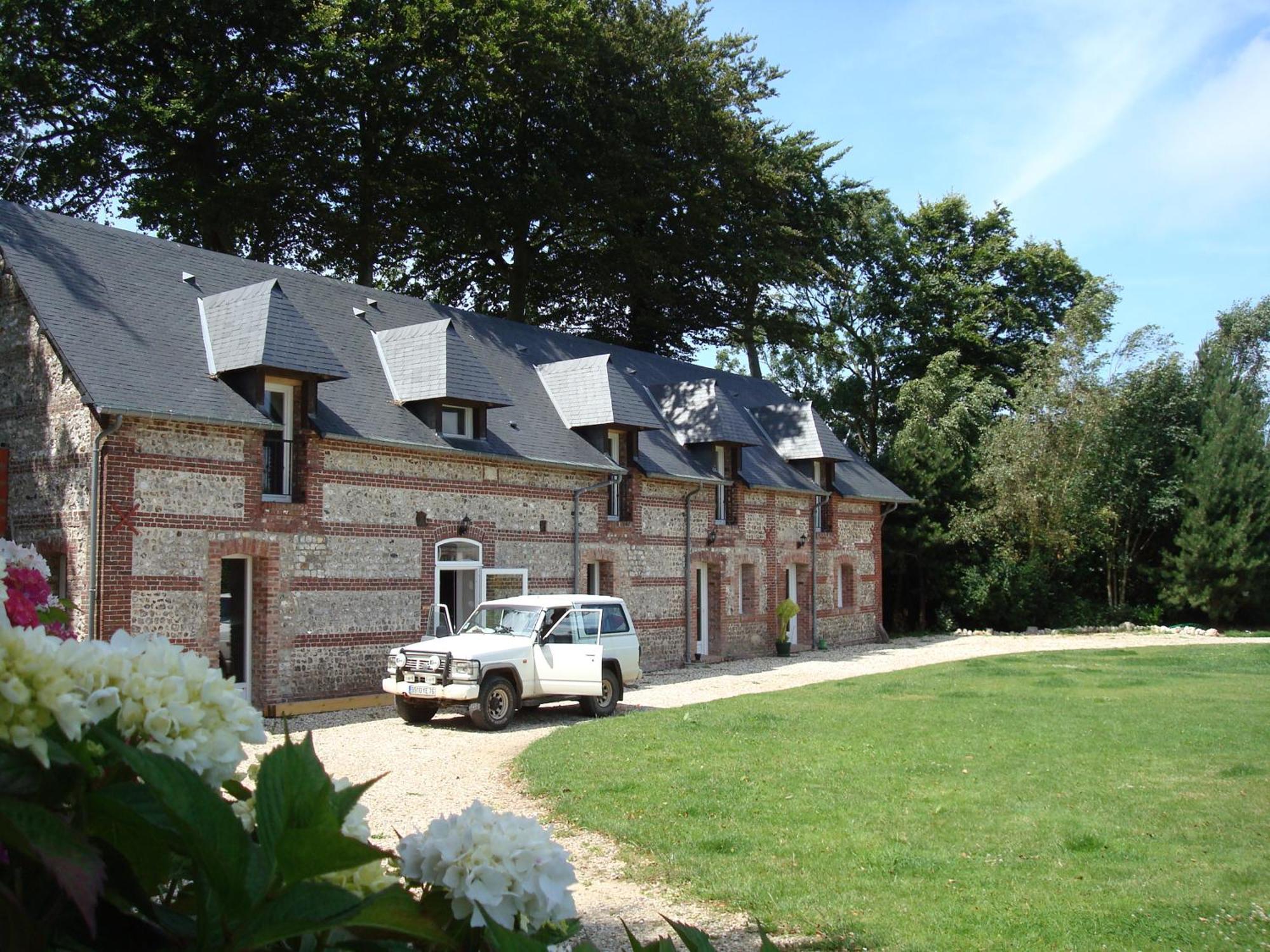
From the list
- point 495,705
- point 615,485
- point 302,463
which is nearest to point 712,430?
point 615,485

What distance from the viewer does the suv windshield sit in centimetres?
1627

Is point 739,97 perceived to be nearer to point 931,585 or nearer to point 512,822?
point 931,585

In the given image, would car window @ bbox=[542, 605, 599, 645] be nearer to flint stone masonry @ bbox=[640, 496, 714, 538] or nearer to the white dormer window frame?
flint stone masonry @ bbox=[640, 496, 714, 538]

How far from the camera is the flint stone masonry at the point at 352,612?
17.0m

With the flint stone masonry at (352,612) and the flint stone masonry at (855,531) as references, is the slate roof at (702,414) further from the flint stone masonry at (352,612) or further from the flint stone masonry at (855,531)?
the flint stone masonry at (352,612)

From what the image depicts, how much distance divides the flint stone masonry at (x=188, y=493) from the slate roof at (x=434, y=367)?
413 centimetres

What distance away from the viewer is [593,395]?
23156 millimetres

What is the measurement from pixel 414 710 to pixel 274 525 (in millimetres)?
3670

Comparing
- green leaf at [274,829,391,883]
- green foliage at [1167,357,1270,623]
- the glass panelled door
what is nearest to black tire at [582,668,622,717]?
the glass panelled door

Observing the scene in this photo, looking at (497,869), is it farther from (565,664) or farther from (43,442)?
(43,442)

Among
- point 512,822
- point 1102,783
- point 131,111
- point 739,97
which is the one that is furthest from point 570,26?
point 512,822

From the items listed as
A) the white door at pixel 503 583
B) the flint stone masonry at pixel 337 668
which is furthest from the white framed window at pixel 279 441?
the white door at pixel 503 583

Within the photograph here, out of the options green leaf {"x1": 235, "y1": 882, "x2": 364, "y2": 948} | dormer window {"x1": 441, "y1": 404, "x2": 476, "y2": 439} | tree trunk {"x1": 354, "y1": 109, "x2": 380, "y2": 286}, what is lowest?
green leaf {"x1": 235, "y1": 882, "x2": 364, "y2": 948}

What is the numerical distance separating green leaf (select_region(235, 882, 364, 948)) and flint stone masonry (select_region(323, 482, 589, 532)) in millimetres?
16537
